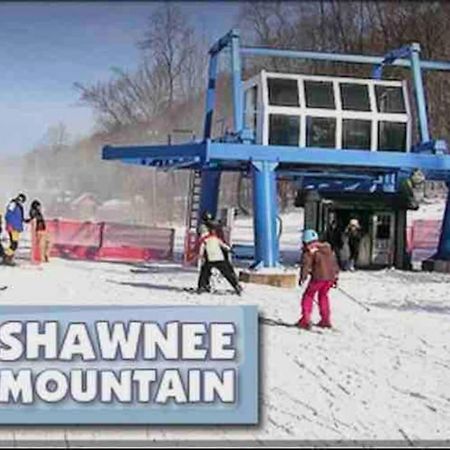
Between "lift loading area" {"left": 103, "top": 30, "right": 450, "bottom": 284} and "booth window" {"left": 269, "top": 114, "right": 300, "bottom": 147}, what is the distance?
25mm

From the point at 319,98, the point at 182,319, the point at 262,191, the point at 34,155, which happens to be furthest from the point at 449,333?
the point at 34,155

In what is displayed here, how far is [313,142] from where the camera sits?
2095cm

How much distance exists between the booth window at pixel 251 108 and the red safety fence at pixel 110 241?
608 centimetres

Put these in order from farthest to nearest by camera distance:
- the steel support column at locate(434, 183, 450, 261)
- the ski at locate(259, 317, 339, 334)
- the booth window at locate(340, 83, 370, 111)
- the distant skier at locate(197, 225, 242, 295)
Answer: the steel support column at locate(434, 183, 450, 261), the booth window at locate(340, 83, 370, 111), the distant skier at locate(197, 225, 242, 295), the ski at locate(259, 317, 339, 334)

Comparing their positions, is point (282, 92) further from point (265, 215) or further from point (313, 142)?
point (265, 215)

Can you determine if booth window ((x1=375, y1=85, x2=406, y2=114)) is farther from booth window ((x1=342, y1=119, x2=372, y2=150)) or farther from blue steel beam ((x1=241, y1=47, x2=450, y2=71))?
blue steel beam ((x1=241, y1=47, x2=450, y2=71))

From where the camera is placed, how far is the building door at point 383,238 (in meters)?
24.0

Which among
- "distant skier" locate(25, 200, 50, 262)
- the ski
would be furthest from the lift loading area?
the ski

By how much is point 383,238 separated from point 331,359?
48.5 feet

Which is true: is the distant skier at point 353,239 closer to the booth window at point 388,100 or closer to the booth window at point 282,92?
the booth window at point 388,100

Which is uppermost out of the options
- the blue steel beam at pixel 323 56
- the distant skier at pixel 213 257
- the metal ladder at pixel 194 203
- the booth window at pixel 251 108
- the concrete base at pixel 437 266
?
the blue steel beam at pixel 323 56

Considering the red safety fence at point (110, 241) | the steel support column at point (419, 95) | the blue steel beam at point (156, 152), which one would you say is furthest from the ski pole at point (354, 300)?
the red safety fence at point (110, 241)

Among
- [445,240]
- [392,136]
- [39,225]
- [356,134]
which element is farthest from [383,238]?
[39,225]

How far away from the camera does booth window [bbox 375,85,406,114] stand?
2207 cm
